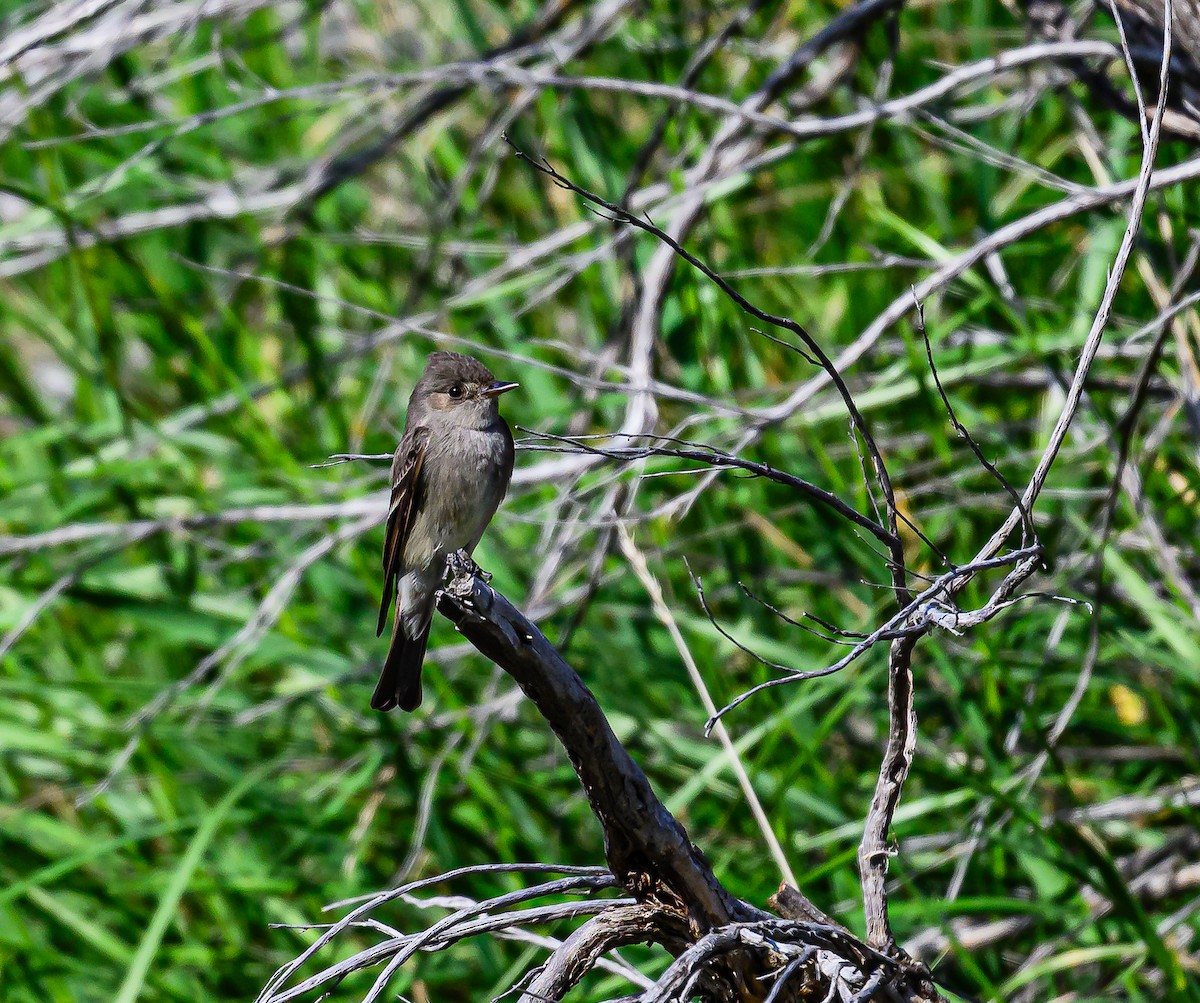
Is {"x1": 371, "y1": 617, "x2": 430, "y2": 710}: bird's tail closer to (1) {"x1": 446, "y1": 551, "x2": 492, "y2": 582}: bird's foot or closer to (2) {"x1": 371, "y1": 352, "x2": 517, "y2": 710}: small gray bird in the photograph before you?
(2) {"x1": 371, "y1": 352, "x2": 517, "y2": 710}: small gray bird

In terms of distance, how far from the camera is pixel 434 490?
3.20m

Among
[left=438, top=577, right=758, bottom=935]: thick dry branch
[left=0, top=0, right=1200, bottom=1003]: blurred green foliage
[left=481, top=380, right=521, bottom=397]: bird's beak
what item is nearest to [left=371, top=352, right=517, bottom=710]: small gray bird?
[left=481, top=380, right=521, bottom=397]: bird's beak

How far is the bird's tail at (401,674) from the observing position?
305 centimetres

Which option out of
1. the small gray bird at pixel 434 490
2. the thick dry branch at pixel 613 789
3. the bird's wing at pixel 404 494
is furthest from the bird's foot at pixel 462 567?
the thick dry branch at pixel 613 789

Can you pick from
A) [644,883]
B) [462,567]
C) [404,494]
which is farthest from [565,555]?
[644,883]

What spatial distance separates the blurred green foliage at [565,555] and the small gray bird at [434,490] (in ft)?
0.64

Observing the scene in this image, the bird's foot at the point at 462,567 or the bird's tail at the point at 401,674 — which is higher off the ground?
the bird's foot at the point at 462,567

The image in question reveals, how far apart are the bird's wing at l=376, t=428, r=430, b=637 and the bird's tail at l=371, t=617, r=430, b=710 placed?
12cm

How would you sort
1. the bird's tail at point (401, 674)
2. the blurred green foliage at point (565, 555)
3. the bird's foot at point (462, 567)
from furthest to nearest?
1. the blurred green foliage at point (565, 555)
2. the bird's tail at point (401, 674)
3. the bird's foot at point (462, 567)

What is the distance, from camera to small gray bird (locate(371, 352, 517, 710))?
3.11m

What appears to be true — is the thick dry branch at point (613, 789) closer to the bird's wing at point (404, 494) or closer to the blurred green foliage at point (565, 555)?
the blurred green foliage at point (565, 555)

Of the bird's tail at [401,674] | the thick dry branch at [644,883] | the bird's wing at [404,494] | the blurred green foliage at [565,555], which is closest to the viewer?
the thick dry branch at [644,883]

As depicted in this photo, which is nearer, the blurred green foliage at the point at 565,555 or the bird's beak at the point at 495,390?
the bird's beak at the point at 495,390

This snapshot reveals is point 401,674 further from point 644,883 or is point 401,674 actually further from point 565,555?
point 644,883
